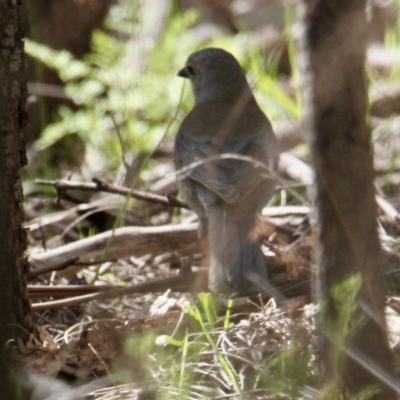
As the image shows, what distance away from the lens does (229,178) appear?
4.84m

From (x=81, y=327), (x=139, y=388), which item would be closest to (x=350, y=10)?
(x=139, y=388)

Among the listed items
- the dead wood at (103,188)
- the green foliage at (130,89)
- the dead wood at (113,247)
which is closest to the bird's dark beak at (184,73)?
the green foliage at (130,89)

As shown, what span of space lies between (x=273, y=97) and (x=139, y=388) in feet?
13.6

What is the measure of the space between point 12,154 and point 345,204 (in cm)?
151

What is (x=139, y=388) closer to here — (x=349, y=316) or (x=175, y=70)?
(x=349, y=316)

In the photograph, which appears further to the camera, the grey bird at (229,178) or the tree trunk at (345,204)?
the grey bird at (229,178)

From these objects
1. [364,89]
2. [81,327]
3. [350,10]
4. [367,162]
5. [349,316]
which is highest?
[350,10]

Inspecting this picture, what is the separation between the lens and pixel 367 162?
2395mm

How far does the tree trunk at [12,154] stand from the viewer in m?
3.27

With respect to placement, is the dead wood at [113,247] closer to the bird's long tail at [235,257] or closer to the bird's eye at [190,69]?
the bird's long tail at [235,257]

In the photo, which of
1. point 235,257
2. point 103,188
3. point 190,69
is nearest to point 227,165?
point 235,257

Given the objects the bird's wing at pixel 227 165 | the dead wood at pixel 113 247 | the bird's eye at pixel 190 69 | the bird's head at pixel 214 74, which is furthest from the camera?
the bird's eye at pixel 190 69

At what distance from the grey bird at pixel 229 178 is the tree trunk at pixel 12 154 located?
2.85 feet

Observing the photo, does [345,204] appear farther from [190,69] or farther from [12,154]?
[190,69]
